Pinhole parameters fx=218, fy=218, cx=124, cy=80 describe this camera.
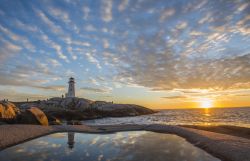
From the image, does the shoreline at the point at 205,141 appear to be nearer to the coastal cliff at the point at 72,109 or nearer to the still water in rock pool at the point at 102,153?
the still water in rock pool at the point at 102,153

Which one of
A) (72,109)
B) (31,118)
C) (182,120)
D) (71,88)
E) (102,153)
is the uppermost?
(71,88)

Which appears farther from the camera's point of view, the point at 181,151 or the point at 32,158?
the point at 181,151

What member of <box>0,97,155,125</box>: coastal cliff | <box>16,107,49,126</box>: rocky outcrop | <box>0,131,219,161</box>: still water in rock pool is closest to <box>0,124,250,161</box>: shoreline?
<box>0,131,219,161</box>: still water in rock pool

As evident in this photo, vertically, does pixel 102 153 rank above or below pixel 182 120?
above

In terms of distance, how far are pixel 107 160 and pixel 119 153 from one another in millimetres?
2032

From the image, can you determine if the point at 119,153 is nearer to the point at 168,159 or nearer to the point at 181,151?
the point at 168,159

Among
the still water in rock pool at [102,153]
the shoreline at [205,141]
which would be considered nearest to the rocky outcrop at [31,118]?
the shoreline at [205,141]

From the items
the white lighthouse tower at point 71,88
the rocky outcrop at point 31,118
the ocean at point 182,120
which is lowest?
the ocean at point 182,120

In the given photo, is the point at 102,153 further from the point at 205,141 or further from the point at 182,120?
the point at 182,120

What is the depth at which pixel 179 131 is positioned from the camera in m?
26.5

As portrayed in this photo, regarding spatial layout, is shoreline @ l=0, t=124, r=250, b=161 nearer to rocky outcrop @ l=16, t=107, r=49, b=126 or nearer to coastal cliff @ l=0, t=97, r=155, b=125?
rocky outcrop @ l=16, t=107, r=49, b=126

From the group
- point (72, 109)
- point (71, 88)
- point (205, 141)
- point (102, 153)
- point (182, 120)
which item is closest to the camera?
point (102, 153)

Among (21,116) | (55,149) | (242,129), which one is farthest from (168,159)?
(21,116)

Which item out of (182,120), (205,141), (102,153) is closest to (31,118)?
(102,153)
